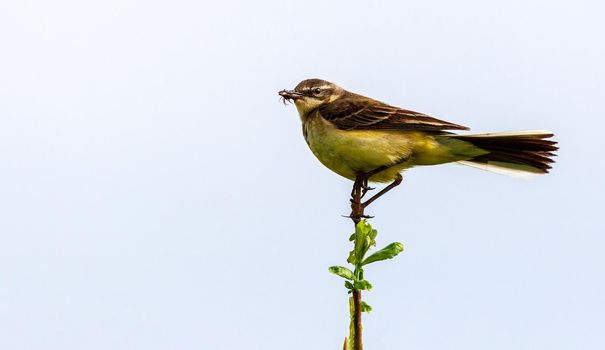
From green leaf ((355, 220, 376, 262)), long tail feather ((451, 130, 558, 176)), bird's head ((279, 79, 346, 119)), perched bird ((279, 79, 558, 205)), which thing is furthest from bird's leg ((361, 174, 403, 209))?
green leaf ((355, 220, 376, 262))

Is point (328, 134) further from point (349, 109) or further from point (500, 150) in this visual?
point (500, 150)

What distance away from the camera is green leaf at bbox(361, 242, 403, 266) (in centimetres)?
450

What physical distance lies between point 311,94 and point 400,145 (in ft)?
6.61

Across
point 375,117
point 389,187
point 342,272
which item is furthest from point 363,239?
point 375,117

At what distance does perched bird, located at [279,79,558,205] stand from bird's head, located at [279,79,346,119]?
0.57 metres

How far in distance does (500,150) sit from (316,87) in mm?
2976

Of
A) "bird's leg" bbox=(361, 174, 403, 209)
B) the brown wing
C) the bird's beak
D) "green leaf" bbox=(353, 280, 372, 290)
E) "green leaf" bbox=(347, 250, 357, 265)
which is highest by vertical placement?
the bird's beak

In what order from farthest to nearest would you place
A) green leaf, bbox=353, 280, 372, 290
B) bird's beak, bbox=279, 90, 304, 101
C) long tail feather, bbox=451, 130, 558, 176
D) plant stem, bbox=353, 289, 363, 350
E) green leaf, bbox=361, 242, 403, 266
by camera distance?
bird's beak, bbox=279, 90, 304, 101 < long tail feather, bbox=451, 130, 558, 176 < green leaf, bbox=361, 242, 403, 266 < green leaf, bbox=353, 280, 372, 290 < plant stem, bbox=353, 289, 363, 350

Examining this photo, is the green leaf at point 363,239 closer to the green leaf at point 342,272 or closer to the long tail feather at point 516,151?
the green leaf at point 342,272

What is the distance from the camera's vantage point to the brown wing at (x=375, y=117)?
369 inches

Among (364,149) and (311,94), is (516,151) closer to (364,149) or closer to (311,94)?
(364,149)

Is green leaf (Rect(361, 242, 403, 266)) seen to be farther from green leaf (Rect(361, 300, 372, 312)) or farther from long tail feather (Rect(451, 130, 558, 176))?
long tail feather (Rect(451, 130, 558, 176))

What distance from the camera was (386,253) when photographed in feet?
14.8

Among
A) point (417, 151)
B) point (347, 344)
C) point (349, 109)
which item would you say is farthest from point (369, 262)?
point (349, 109)
